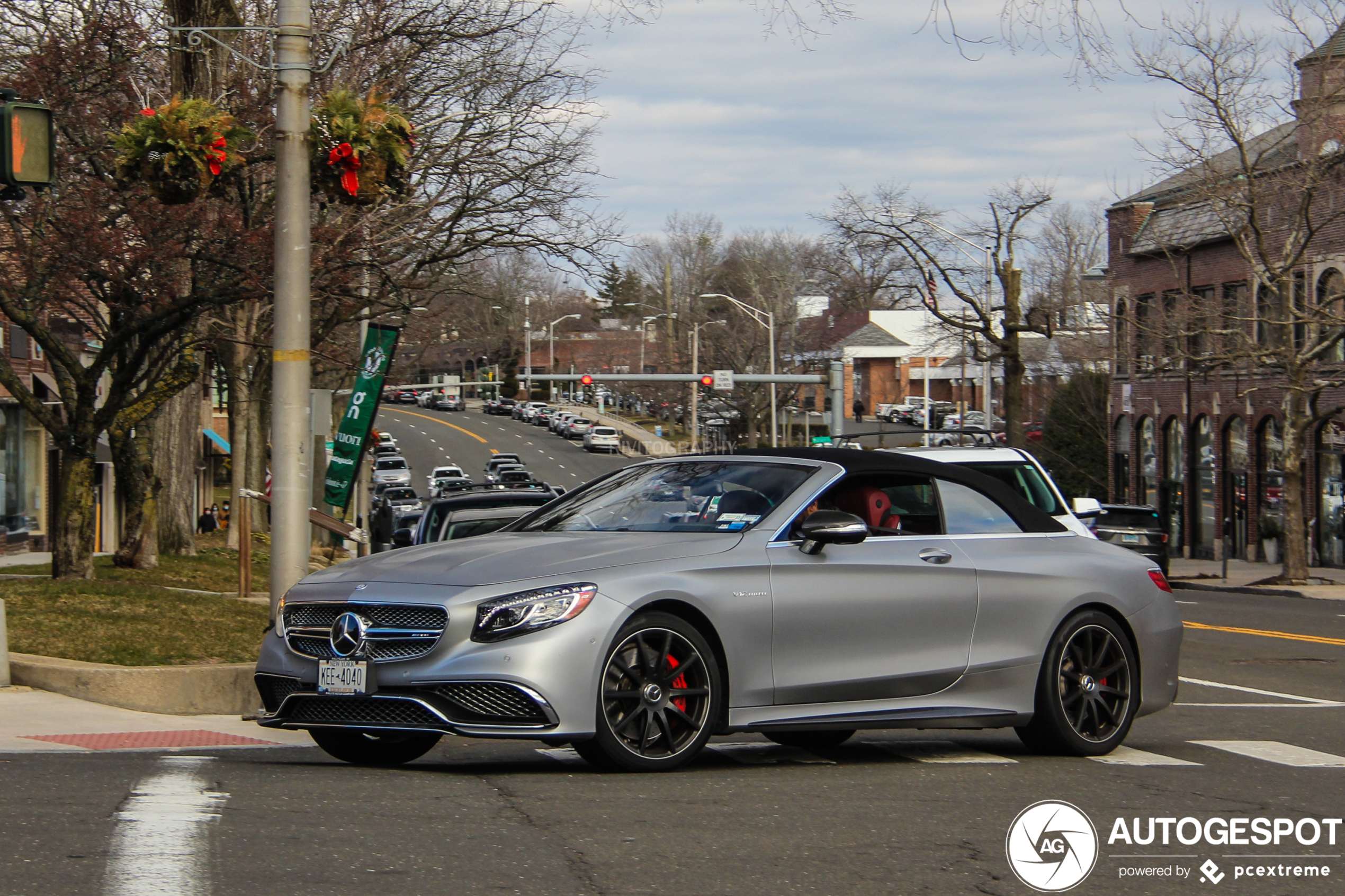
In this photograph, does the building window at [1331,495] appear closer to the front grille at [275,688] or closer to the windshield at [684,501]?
the windshield at [684,501]

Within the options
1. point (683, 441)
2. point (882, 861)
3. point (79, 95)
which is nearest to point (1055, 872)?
point (882, 861)

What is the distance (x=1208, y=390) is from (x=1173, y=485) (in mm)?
3654

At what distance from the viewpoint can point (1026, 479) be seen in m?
14.2

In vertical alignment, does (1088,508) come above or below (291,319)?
below

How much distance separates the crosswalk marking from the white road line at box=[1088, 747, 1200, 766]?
0.51 meters

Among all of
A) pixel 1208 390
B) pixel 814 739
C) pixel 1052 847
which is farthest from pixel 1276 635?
pixel 1208 390

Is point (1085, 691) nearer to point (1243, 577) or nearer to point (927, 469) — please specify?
point (927, 469)

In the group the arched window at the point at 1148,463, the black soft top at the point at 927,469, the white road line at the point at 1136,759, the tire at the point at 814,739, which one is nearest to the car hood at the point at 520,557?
the black soft top at the point at 927,469

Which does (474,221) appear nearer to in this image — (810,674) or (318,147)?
(318,147)

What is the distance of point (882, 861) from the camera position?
17.6ft

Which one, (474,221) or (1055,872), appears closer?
(1055,872)

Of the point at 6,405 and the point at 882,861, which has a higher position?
the point at 6,405

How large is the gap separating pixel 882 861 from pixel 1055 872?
61 centimetres

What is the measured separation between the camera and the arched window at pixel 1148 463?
155 feet
